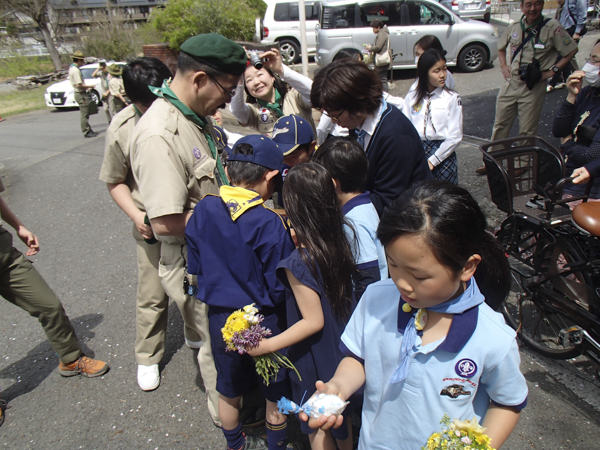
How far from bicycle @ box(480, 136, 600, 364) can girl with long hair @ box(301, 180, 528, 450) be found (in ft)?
4.68

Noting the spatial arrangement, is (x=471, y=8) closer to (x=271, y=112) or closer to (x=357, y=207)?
(x=271, y=112)

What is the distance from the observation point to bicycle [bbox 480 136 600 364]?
2346 mm

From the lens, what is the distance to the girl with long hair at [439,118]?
12.0 feet

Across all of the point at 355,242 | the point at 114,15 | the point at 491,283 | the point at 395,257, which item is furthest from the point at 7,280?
the point at 114,15

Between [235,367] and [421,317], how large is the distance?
3.83 feet

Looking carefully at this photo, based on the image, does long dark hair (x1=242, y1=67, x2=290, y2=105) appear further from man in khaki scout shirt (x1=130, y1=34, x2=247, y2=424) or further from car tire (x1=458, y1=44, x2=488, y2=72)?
car tire (x1=458, y1=44, x2=488, y2=72)

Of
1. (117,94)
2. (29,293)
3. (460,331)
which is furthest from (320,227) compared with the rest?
(117,94)

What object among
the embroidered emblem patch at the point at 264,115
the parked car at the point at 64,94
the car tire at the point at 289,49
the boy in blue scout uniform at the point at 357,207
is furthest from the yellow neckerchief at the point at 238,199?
Result: the parked car at the point at 64,94

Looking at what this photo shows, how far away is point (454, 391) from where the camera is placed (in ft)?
4.05

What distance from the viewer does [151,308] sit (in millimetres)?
2834

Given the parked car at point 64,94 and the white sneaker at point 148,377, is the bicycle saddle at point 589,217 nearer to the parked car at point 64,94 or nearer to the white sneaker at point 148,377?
the white sneaker at point 148,377

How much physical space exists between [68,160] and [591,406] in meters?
9.10

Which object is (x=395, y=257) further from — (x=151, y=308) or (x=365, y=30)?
(x=365, y=30)

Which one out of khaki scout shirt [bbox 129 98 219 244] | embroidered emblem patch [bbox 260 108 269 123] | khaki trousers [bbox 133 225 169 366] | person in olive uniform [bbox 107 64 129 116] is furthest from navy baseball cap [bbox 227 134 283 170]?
person in olive uniform [bbox 107 64 129 116]
